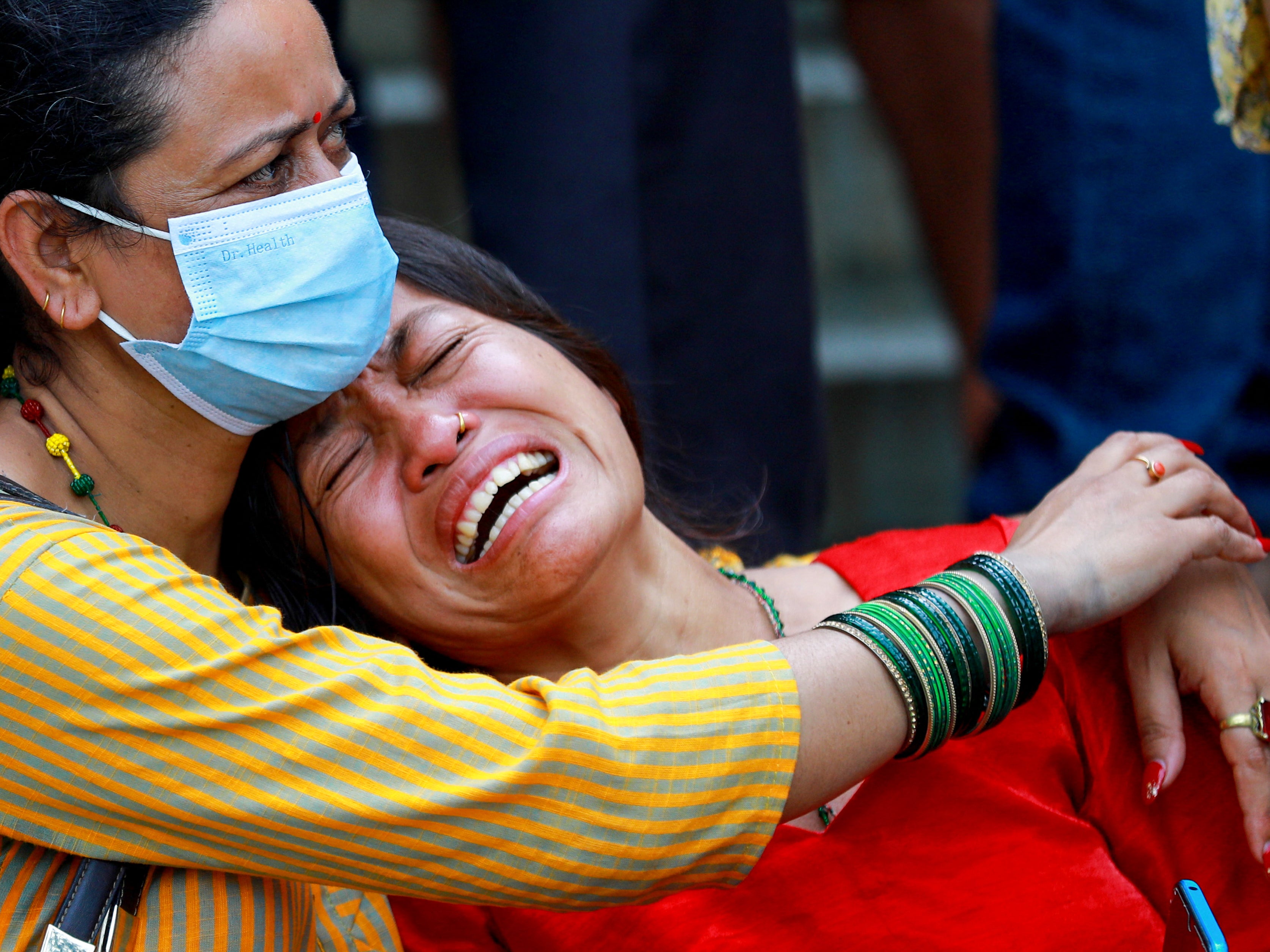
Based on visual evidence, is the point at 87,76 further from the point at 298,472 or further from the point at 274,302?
the point at 298,472

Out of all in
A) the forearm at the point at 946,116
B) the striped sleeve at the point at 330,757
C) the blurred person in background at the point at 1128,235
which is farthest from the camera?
the forearm at the point at 946,116

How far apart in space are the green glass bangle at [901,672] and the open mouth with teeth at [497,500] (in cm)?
54

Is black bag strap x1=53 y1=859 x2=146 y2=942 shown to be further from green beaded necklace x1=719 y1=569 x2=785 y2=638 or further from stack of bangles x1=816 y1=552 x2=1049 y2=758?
green beaded necklace x1=719 y1=569 x2=785 y2=638

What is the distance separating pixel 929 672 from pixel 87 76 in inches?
49.2

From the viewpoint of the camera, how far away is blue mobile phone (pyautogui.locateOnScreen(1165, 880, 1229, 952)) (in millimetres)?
1647

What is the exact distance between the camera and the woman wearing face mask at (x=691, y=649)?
190 centimetres

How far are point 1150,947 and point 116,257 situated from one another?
1661 mm

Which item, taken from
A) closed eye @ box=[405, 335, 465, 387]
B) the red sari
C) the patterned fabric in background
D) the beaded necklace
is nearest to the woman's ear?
the beaded necklace

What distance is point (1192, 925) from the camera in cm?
167

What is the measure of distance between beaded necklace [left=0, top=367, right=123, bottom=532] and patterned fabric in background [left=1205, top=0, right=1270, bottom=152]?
6.04 feet

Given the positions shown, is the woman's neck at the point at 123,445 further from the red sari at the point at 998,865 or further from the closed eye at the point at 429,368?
the red sari at the point at 998,865

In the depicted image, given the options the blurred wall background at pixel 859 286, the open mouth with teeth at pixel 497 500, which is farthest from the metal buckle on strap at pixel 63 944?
the blurred wall background at pixel 859 286

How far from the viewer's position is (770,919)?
1.90m

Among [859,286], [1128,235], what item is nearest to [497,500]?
[1128,235]
